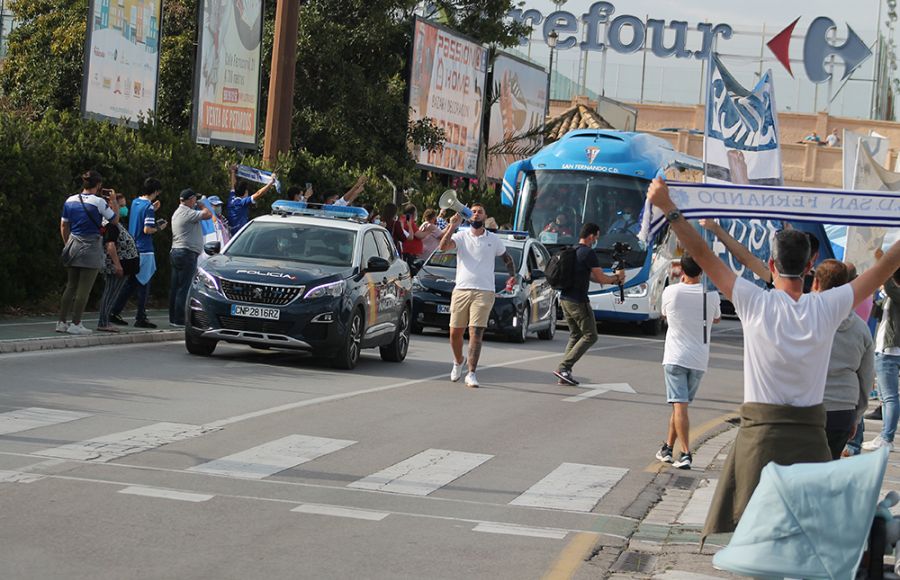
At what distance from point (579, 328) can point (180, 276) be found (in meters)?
5.79

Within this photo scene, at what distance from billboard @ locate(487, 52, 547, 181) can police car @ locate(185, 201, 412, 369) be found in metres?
28.8

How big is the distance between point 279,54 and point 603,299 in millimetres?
7788

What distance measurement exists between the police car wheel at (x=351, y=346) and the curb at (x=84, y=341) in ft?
8.86

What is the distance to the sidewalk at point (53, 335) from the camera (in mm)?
16625

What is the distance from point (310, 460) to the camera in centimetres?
1094

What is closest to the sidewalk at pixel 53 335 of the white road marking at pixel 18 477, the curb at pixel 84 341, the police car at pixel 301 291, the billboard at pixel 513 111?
the curb at pixel 84 341

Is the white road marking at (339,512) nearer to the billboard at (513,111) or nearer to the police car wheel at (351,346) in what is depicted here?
the police car wheel at (351,346)

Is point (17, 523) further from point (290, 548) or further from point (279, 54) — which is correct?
point (279, 54)

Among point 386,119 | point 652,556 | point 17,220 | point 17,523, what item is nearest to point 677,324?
point 652,556

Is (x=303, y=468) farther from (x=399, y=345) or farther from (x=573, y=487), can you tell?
(x=399, y=345)

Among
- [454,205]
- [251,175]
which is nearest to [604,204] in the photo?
[251,175]

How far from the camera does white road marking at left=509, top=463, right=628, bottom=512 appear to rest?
10.0 meters

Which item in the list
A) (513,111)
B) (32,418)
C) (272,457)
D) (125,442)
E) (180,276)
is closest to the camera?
(272,457)

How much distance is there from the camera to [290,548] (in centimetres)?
794
